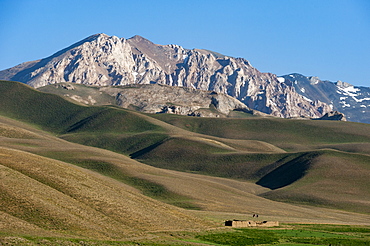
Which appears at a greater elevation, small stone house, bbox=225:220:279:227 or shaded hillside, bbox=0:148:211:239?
shaded hillside, bbox=0:148:211:239

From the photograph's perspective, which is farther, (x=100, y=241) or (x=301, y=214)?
(x=301, y=214)

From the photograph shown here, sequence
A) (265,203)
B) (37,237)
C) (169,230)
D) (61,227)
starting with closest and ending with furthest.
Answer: (37,237) → (61,227) → (169,230) → (265,203)

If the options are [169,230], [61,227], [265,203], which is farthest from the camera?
[265,203]

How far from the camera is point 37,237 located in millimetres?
59406

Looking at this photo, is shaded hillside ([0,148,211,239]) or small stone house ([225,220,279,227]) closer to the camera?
shaded hillside ([0,148,211,239])

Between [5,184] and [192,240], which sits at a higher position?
[5,184]

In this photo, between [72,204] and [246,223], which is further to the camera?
[246,223]

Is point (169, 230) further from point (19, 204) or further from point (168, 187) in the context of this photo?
point (168, 187)

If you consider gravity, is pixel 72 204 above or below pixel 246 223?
above

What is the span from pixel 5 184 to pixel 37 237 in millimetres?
18872

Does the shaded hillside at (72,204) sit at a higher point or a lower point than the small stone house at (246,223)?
higher

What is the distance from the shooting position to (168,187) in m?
180

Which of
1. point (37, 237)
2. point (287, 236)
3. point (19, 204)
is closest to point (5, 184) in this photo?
point (19, 204)

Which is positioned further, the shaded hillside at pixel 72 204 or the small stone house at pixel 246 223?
the small stone house at pixel 246 223
